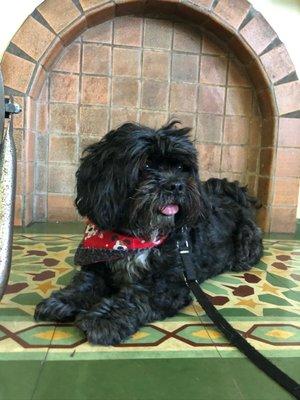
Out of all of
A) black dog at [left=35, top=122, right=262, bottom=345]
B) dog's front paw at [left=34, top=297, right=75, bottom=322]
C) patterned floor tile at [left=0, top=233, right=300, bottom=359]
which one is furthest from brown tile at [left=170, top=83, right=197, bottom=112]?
dog's front paw at [left=34, top=297, right=75, bottom=322]

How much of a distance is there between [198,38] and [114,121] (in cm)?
73

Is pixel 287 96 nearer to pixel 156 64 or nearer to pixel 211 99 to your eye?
pixel 211 99

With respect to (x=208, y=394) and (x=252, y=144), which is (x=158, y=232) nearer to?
(x=208, y=394)

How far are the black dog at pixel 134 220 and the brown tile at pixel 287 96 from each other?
132 centimetres

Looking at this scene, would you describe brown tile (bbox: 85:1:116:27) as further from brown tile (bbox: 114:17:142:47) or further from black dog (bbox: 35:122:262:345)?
black dog (bbox: 35:122:262:345)

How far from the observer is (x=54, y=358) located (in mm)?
879

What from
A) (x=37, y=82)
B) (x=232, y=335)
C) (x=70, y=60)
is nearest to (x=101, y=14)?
(x=70, y=60)

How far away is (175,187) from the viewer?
1121 millimetres

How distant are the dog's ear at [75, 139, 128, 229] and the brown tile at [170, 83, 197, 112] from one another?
4.45ft

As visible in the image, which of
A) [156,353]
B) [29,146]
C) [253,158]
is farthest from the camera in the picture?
[253,158]

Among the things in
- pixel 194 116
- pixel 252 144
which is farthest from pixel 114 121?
pixel 252 144

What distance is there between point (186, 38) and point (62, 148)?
1025 millimetres

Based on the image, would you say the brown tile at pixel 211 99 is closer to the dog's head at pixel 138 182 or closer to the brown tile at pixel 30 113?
the brown tile at pixel 30 113

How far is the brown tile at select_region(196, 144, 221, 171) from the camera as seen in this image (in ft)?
8.17
